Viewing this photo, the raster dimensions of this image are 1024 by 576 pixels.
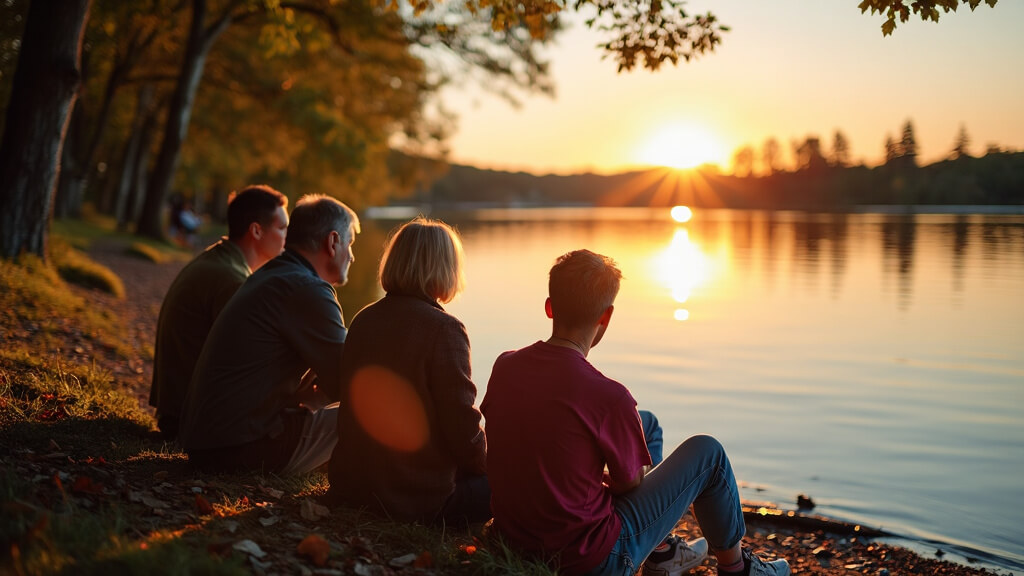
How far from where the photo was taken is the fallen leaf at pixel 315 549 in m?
3.39

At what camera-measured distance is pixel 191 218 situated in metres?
30.6

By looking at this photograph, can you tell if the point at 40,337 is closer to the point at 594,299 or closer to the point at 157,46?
the point at 594,299

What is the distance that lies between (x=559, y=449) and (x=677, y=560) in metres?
1.17

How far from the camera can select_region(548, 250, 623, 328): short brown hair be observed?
11.4 feet

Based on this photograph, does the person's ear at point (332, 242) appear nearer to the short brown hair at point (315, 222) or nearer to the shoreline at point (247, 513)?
the short brown hair at point (315, 222)

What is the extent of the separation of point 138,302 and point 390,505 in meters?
9.78

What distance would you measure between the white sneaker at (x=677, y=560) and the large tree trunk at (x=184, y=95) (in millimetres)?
17827

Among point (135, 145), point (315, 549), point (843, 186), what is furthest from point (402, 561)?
point (843, 186)

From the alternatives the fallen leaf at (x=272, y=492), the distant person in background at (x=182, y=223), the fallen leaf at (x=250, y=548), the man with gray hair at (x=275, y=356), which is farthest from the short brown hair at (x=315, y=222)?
the distant person in background at (x=182, y=223)

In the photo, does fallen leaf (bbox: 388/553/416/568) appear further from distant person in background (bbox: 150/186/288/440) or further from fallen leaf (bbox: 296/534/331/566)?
distant person in background (bbox: 150/186/288/440)

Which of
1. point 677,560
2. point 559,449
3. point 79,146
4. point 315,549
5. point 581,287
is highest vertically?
point 79,146

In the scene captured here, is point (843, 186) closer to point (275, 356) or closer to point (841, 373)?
point (841, 373)

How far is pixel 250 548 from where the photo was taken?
11.0 feet

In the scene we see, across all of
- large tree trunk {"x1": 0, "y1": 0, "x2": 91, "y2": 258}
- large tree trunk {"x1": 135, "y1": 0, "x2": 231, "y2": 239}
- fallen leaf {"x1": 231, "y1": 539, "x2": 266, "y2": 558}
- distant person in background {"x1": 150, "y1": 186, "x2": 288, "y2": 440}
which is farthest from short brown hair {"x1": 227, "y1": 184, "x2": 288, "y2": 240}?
large tree trunk {"x1": 135, "y1": 0, "x2": 231, "y2": 239}
